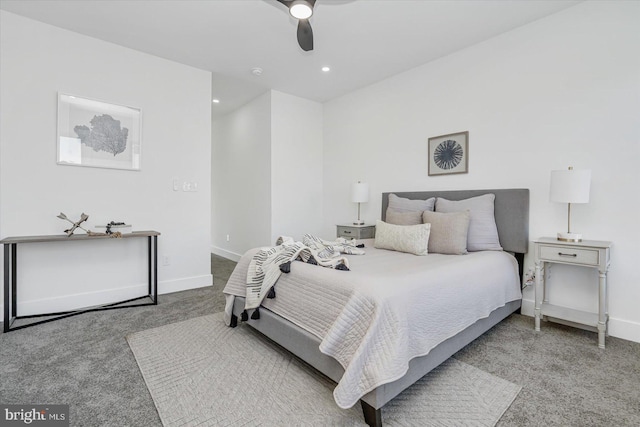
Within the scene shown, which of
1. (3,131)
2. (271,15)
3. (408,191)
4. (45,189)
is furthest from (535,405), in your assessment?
(3,131)

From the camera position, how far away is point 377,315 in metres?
1.33

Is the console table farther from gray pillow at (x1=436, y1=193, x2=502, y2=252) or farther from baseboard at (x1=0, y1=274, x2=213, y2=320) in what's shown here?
gray pillow at (x1=436, y1=193, x2=502, y2=252)

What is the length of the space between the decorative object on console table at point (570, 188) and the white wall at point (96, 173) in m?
3.59

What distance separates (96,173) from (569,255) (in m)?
4.32

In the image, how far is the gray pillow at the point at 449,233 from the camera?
8.37 feet

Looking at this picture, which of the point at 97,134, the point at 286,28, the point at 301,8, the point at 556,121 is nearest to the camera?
the point at 301,8

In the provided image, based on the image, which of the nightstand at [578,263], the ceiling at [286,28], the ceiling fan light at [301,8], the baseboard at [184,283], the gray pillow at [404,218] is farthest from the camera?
the baseboard at [184,283]

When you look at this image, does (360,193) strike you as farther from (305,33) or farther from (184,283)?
(184,283)

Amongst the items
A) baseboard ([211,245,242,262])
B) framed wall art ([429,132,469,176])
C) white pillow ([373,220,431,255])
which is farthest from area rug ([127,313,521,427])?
baseboard ([211,245,242,262])

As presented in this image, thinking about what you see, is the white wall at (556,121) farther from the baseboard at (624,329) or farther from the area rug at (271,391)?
the area rug at (271,391)

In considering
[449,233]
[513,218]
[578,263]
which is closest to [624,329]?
[578,263]

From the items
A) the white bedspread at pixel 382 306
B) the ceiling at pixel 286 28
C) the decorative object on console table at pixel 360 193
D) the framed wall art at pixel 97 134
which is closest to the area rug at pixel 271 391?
the white bedspread at pixel 382 306

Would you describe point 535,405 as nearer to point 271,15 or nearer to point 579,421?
point 579,421

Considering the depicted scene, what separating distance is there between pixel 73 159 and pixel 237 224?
258cm
